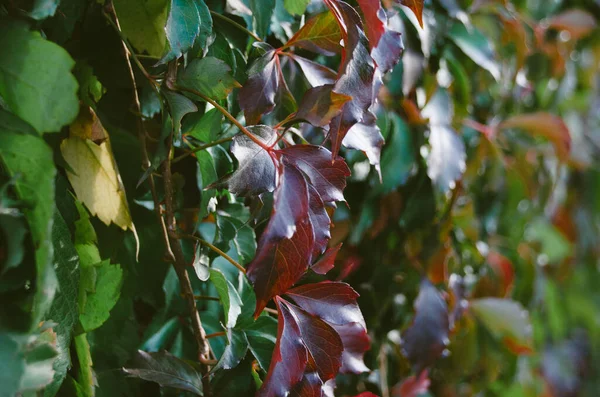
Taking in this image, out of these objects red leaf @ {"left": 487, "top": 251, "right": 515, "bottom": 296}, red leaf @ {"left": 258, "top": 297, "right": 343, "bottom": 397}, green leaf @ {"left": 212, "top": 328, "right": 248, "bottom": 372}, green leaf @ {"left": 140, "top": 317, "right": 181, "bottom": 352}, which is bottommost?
red leaf @ {"left": 487, "top": 251, "right": 515, "bottom": 296}

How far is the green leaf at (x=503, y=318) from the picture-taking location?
908 mm

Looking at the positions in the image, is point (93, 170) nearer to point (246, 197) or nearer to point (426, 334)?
point (246, 197)

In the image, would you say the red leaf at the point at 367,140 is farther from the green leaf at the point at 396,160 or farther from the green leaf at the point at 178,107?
the green leaf at the point at 396,160

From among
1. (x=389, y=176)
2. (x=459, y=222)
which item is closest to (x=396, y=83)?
(x=389, y=176)

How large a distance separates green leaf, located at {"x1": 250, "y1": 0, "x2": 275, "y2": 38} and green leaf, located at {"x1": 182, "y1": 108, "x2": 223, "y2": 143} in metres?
0.08

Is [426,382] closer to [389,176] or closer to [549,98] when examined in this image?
[389,176]

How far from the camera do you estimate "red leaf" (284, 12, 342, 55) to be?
0.48 m

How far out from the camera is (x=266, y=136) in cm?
45

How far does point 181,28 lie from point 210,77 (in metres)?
0.04

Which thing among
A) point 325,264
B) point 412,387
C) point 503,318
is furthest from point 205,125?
point 503,318

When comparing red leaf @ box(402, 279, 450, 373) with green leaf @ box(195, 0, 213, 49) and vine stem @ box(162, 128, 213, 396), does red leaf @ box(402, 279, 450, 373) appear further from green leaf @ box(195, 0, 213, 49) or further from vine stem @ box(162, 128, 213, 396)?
green leaf @ box(195, 0, 213, 49)

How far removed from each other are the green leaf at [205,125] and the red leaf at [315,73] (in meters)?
0.08

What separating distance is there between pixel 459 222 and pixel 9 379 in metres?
0.71

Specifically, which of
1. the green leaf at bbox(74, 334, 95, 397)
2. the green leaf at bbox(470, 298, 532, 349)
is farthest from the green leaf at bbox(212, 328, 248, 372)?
the green leaf at bbox(470, 298, 532, 349)
